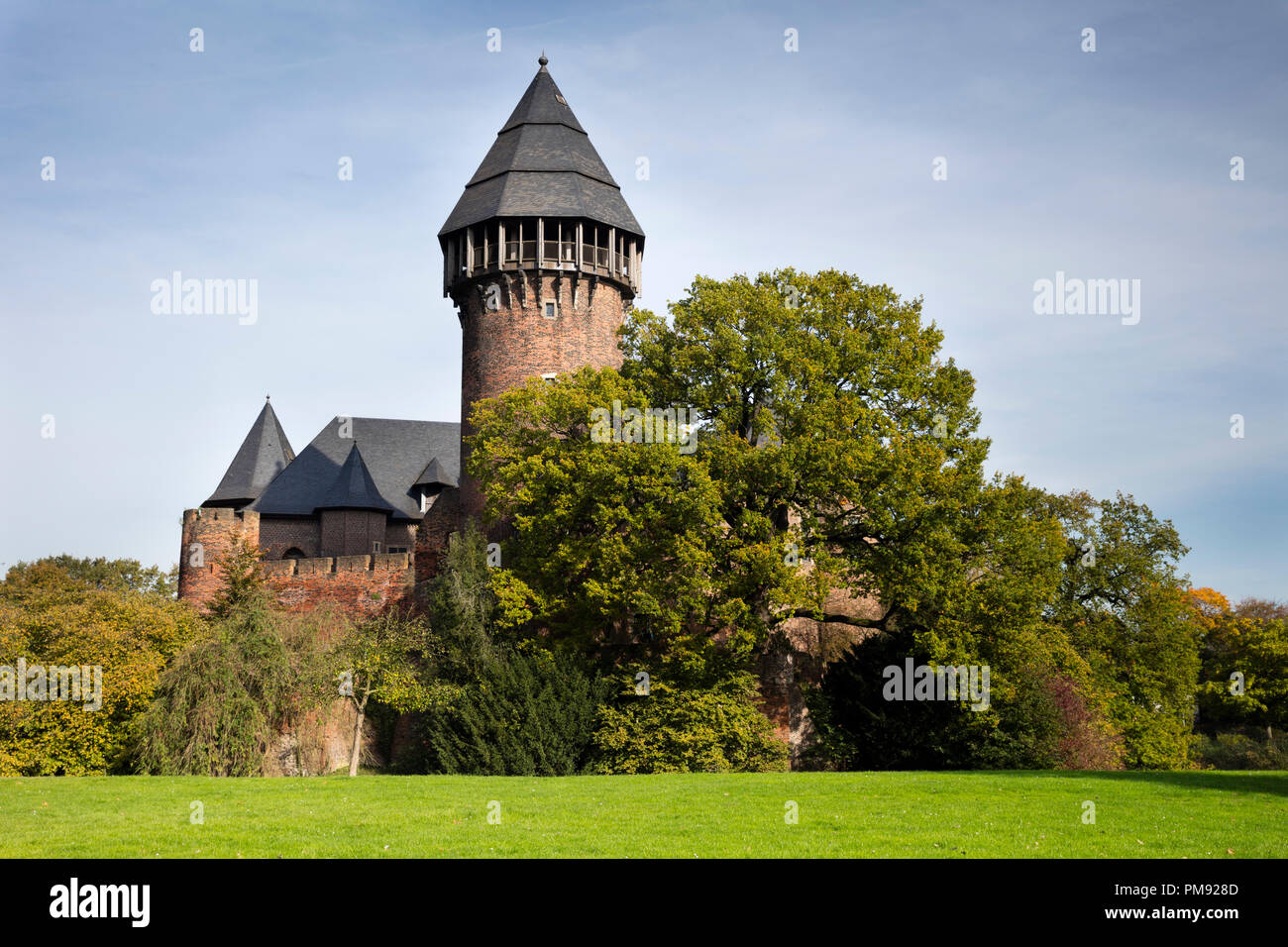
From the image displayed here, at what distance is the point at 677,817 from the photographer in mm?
14211

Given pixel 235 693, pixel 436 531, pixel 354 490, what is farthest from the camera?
pixel 354 490

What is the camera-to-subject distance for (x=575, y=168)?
3481cm

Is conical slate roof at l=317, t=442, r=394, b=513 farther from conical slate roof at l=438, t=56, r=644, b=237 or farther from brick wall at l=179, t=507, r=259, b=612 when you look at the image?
conical slate roof at l=438, t=56, r=644, b=237

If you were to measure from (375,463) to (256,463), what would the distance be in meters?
4.68

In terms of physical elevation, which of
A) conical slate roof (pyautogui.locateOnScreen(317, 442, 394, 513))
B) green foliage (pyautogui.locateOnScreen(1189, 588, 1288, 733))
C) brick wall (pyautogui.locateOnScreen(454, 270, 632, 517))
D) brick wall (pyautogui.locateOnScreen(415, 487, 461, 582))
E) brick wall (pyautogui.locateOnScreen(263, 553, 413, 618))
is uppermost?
brick wall (pyautogui.locateOnScreen(454, 270, 632, 517))

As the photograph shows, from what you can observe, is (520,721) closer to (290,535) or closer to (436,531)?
(436,531)

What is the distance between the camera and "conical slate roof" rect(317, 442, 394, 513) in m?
42.5

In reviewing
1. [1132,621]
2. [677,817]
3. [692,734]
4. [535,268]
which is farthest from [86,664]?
[1132,621]

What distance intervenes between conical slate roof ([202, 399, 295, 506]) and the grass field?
2666cm

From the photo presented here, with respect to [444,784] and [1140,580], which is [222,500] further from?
[1140,580]

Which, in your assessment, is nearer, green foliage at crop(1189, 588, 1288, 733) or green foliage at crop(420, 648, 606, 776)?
green foliage at crop(420, 648, 606, 776)

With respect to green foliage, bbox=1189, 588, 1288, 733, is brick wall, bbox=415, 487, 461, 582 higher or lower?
higher

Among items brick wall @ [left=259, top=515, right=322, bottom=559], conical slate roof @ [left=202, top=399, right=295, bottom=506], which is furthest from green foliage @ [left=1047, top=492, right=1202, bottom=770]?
conical slate roof @ [left=202, top=399, right=295, bottom=506]
